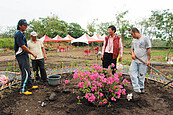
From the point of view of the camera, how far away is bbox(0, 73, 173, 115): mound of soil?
2568 mm

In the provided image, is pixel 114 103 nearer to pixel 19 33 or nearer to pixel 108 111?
pixel 108 111

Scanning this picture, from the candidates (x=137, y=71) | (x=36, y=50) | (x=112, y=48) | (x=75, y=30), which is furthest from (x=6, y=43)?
→ (x=137, y=71)

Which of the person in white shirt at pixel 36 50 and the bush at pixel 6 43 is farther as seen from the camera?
the bush at pixel 6 43

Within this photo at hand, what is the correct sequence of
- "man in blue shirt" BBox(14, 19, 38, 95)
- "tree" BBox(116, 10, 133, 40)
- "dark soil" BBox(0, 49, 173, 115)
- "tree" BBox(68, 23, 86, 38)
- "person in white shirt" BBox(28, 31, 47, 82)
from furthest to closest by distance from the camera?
"tree" BBox(68, 23, 86, 38)
"tree" BBox(116, 10, 133, 40)
"person in white shirt" BBox(28, 31, 47, 82)
"man in blue shirt" BBox(14, 19, 38, 95)
"dark soil" BBox(0, 49, 173, 115)

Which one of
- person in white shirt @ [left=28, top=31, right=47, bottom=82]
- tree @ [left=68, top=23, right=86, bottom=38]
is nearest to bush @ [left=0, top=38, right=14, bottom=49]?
tree @ [left=68, top=23, right=86, bottom=38]

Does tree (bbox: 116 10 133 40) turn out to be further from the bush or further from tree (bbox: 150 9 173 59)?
the bush

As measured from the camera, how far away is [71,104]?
2873 millimetres

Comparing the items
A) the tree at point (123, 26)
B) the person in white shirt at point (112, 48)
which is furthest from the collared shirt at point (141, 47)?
the tree at point (123, 26)

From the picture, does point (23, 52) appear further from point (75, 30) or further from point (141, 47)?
point (75, 30)

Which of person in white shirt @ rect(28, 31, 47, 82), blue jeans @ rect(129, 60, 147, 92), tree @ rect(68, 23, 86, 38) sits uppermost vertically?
tree @ rect(68, 23, 86, 38)

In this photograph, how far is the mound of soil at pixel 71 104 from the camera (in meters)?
2.57

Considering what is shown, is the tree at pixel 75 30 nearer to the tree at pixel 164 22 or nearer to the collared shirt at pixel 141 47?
the tree at pixel 164 22

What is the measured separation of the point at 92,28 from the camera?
2400 cm

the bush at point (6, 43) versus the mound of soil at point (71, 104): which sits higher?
the bush at point (6, 43)
